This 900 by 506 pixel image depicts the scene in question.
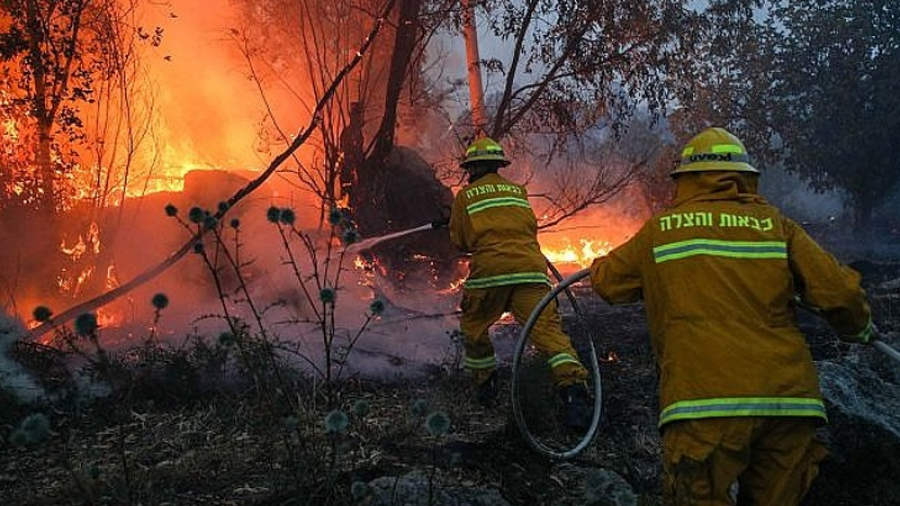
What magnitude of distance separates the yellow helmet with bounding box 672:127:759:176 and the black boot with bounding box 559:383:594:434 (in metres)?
2.15

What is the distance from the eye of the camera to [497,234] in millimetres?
5582

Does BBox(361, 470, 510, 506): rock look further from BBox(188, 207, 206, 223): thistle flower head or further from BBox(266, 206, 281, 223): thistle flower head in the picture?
BBox(188, 207, 206, 223): thistle flower head

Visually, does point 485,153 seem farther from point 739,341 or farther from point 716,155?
point 739,341

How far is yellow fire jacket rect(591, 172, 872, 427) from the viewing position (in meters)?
2.73

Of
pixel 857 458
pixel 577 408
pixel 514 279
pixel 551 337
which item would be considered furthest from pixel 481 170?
pixel 857 458

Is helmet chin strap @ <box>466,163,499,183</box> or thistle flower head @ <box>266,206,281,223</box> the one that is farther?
helmet chin strap @ <box>466,163,499,183</box>

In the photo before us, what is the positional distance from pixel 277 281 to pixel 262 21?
12.5ft

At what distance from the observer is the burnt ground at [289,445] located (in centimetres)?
369

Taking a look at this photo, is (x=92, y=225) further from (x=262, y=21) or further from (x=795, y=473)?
(x=795, y=473)

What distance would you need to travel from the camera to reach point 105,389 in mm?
5730

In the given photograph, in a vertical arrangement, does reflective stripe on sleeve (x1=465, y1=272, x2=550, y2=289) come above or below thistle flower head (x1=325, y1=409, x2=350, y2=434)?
above

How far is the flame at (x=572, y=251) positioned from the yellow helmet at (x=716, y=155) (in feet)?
43.6

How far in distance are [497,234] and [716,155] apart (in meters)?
2.66

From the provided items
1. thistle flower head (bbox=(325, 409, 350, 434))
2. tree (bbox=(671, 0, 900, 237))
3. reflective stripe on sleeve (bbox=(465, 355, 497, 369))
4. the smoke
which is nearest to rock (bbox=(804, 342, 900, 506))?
reflective stripe on sleeve (bbox=(465, 355, 497, 369))
